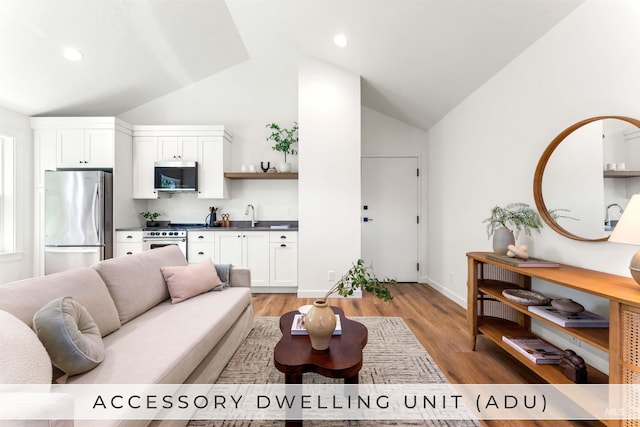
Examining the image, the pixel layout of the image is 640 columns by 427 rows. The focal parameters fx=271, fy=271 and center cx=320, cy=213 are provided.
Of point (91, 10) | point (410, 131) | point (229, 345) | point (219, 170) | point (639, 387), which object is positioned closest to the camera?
point (639, 387)

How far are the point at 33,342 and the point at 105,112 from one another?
452cm

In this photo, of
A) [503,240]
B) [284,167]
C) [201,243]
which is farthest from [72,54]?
[503,240]

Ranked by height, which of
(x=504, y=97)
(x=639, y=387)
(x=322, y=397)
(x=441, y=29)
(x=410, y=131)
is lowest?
(x=322, y=397)

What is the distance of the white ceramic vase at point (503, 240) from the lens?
2.11 meters

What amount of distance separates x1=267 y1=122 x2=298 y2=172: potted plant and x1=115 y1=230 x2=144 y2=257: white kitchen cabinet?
225cm

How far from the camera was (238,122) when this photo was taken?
4504 millimetres

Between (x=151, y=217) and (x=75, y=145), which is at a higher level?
(x=75, y=145)

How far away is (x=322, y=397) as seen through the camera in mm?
1671

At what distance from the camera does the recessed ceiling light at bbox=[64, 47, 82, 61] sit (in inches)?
119

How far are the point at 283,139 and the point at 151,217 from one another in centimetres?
245

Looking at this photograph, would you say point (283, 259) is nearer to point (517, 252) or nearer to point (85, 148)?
point (517, 252)

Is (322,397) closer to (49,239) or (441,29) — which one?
(441,29)

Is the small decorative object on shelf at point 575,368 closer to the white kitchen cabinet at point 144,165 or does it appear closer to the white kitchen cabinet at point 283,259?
the white kitchen cabinet at point 283,259

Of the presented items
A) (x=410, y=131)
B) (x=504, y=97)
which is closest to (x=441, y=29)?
(x=504, y=97)
